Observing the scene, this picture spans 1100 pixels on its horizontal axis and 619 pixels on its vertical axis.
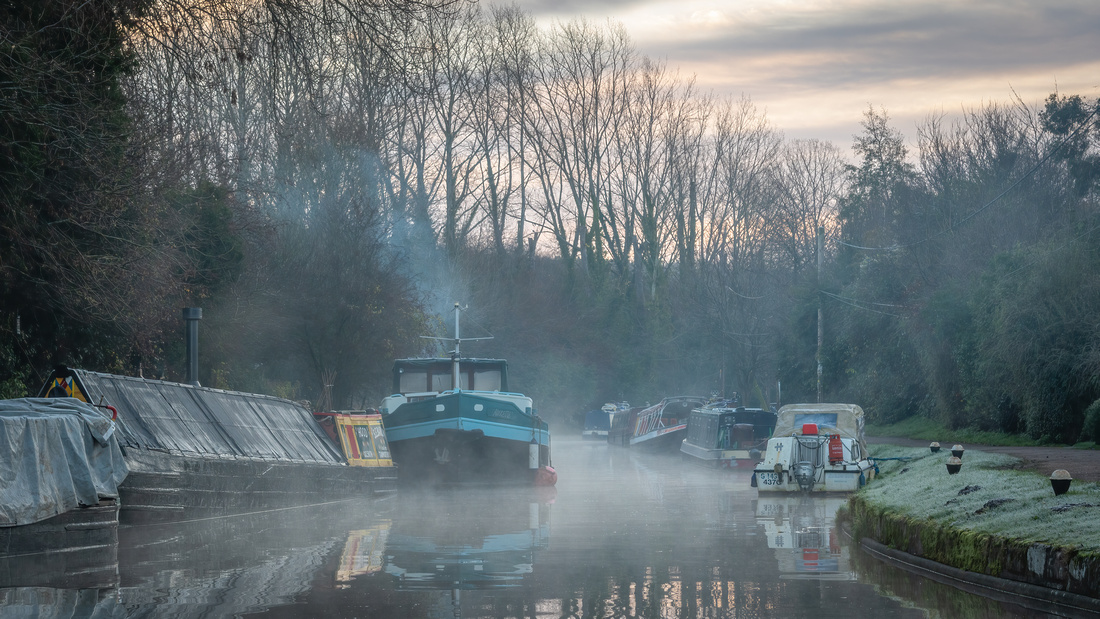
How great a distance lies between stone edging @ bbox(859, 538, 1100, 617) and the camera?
28.1 feet

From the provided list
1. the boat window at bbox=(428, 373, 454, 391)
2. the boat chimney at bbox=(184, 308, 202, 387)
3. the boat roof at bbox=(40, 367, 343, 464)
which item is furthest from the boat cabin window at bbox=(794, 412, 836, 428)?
the boat chimney at bbox=(184, 308, 202, 387)

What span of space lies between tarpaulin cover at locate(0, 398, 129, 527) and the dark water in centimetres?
89

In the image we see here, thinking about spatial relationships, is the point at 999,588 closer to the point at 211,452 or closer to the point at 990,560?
the point at 990,560

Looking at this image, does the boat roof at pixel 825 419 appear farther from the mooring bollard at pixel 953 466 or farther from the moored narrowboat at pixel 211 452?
the mooring bollard at pixel 953 466

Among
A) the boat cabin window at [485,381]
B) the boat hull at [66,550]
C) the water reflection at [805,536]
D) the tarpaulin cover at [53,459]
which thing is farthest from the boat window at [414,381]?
the boat hull at [66,550]

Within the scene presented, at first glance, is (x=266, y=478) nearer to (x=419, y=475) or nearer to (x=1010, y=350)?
(x=419, y=475)

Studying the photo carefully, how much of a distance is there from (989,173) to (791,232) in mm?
21727

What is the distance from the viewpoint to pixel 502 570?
38.6ft

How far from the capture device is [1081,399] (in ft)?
96.9

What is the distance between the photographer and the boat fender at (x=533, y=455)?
28.4m

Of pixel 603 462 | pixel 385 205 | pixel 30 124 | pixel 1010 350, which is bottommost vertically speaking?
pixel 603 462

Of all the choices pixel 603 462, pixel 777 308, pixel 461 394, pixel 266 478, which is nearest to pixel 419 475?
pixel 461 394

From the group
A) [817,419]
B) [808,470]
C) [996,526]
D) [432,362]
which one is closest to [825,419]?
[817,419]

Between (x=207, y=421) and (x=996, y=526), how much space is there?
513 inches
